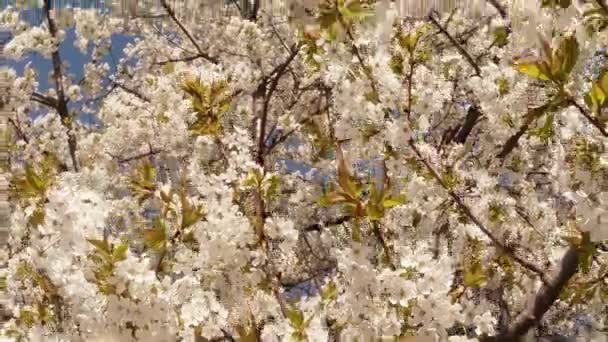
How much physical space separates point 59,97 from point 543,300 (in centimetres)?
397

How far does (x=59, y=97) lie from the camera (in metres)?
5.21

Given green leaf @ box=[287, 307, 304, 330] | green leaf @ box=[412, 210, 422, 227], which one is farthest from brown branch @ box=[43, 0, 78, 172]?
green leaf @ box=[287, 307, 304, 330]

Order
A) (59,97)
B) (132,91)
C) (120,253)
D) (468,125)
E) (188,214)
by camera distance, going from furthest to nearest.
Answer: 1. (59,97)
2. (132,91)
3. (468,125)
4. (188,214)
5. (120,253)

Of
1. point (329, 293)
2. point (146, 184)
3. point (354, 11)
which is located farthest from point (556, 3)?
point (146, 184)

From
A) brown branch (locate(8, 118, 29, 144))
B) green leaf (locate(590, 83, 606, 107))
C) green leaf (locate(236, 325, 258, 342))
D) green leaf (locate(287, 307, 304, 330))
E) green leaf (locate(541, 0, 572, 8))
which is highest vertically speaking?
green leaf (locate(541, 0, 572, 8))

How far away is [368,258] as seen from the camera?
2014 millimetres

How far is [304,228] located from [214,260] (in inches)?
62.2

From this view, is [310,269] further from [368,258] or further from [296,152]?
[368,258]

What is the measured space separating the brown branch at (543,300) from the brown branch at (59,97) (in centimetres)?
293

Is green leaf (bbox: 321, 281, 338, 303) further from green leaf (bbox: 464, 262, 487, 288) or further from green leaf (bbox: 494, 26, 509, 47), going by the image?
green leaf (bbox: 494, 26, 509, 47)

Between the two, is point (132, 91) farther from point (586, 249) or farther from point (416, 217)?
point (586, 249)

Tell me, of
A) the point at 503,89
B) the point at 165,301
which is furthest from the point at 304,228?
the point at 165,301

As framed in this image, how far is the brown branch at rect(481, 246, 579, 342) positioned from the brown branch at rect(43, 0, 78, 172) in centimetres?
293

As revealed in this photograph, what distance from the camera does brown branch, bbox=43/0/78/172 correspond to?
4.88m
